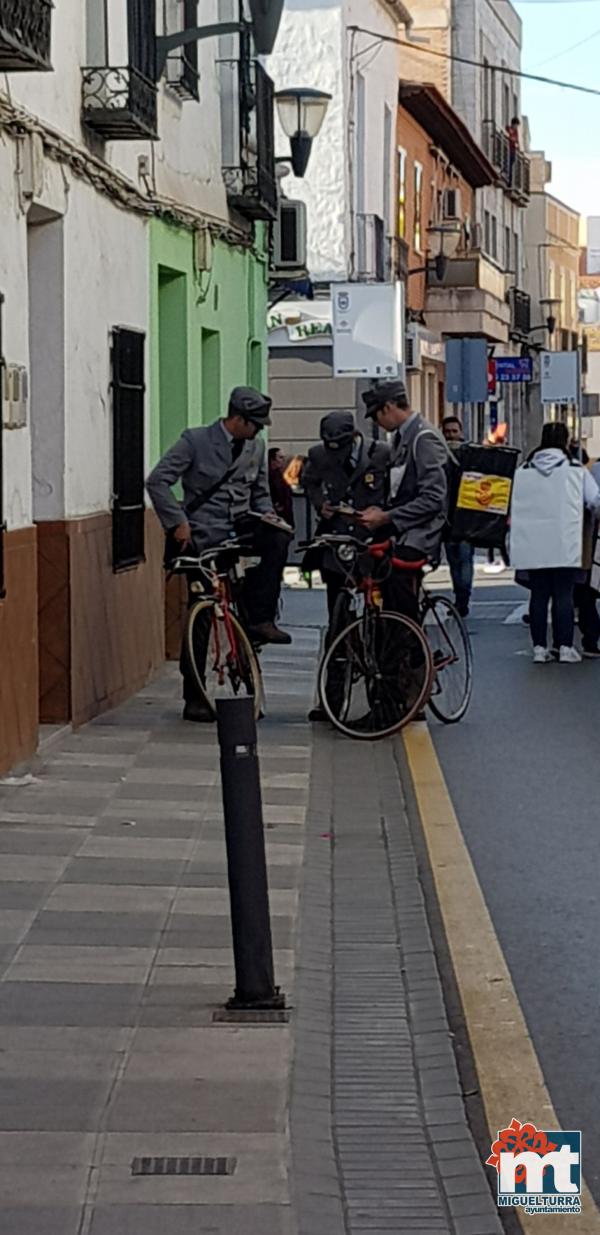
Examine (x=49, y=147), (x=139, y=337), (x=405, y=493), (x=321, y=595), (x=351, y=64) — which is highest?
(x=351, y=64)

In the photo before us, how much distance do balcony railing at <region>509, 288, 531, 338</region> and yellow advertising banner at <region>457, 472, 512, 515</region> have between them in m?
42.2

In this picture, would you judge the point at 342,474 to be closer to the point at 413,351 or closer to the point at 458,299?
the point at 413,351

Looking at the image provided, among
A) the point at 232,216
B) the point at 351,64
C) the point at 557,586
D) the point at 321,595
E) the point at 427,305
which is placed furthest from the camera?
the point at 427,305

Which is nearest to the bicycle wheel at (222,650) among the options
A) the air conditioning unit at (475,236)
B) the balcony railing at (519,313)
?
the air conditioning unit at (475,236)

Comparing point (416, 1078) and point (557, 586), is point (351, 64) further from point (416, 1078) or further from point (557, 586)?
→ point (416, 1078)

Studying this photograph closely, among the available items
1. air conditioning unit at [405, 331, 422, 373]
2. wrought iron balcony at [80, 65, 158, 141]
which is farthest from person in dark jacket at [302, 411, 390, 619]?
air conditioning unit at [405, 331, 422, 373]

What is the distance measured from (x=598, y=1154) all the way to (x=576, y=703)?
29.4ft

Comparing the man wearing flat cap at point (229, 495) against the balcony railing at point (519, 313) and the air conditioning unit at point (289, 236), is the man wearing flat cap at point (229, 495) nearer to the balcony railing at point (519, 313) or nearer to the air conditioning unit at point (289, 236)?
the air conditioning unit at point (289, 236)

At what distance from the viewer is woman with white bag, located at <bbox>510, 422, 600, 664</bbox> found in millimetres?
16594

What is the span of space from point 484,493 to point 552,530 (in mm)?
1031

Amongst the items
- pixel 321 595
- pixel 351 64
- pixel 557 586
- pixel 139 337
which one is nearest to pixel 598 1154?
pixel 139 337

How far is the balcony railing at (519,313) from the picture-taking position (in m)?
58.8

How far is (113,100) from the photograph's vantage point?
12508mm

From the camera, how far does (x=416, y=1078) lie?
574 centimetres
